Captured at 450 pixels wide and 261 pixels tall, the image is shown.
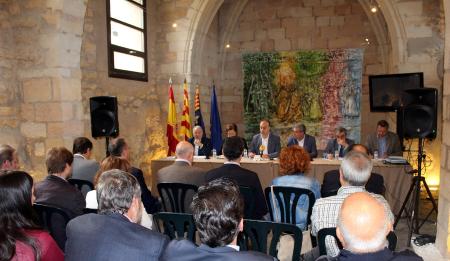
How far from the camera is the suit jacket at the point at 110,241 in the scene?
1.70m

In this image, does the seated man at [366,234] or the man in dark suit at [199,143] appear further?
the man in dark suit at [199,143]

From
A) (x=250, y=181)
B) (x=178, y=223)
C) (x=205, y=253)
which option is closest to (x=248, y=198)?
(x=250, y=181)

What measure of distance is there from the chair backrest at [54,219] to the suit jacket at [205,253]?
1269mm

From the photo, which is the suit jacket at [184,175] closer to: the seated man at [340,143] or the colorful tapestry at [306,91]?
the seated man at [340,143]

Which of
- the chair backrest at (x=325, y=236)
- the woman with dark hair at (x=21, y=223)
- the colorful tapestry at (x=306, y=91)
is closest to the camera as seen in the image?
the woman with dark hair at (x=21, y=223)

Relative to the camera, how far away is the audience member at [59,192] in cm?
269

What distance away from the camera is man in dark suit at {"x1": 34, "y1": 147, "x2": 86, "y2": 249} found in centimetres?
261

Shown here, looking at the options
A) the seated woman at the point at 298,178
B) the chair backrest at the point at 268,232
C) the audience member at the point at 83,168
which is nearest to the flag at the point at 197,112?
the audience member at the point at 83,168

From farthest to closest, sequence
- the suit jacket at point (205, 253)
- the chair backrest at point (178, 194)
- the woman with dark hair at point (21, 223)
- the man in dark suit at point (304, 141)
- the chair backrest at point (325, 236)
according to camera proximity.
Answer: the man in dark suit at point (304, 141)
the chair backrest at point (178, 194)
the chair backrest at point (325, 236)
the woman with dark hair at point (21, 223)
the suit jacket at point (205, 253)

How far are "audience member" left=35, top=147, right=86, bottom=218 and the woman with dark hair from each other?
0.80m

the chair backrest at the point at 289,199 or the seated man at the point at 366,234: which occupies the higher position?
the seated man at the point at 366,234

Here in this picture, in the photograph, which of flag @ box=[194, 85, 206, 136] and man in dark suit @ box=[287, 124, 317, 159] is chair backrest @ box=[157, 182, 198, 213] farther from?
flag @ box=[194, 85, 206, 136]

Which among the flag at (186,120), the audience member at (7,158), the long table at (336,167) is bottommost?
the long table at (336,167)

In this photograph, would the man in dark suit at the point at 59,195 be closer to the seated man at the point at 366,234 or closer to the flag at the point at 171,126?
the seated man at the point at 366,234
